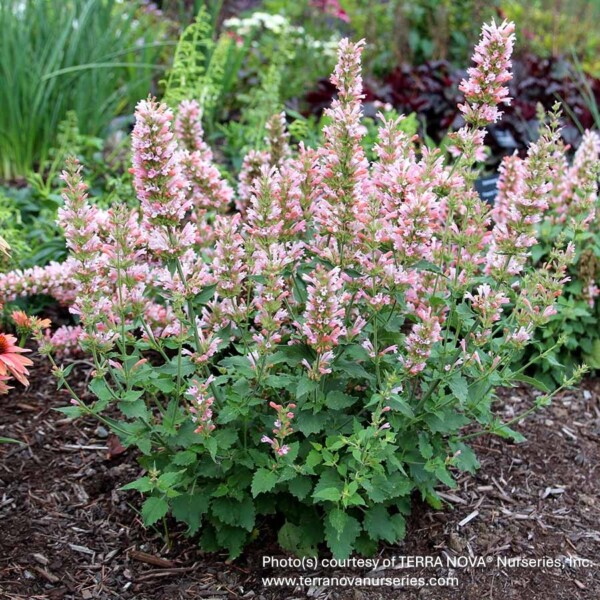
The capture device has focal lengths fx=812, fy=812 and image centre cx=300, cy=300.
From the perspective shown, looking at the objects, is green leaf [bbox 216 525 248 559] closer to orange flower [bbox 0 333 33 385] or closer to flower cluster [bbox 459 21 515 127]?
orange flower [bbox 0 333 33 385]

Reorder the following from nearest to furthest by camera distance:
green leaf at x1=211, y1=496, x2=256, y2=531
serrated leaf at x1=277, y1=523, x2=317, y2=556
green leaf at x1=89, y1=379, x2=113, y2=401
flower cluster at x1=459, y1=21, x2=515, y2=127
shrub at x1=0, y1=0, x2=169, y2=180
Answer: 1. flower cluster at x1=459, y1=21, x2=515, y2=127
2. green leaf at x1=89, y1=379, x2=113, y2=401
3. green leaf at x1=211, y1=496, x2=256, y2=531
4. serrated leaf at x1=277, y1=523, x2=317, y2=556
5. shrub at x1=0, y1=0, x2=169, y2=180

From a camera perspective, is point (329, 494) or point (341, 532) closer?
point (329, 494)

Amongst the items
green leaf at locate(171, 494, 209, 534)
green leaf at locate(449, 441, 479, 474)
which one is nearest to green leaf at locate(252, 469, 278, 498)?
green leaf at locate(171, 494, 209, 534)

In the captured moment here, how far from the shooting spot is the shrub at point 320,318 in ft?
7.20

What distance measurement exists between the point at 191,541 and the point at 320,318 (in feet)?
3.44

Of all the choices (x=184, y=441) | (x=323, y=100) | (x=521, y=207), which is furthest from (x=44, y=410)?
(x=323, y=100)

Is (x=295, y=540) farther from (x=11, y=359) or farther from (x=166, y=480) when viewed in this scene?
(x=11, y=359)

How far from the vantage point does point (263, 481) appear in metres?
2.30

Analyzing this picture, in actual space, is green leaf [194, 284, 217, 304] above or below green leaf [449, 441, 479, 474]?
above

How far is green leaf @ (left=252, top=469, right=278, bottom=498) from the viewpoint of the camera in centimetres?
227

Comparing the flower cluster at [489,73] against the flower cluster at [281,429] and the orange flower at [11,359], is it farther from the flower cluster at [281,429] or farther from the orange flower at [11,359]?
the orange flower at [11,359]

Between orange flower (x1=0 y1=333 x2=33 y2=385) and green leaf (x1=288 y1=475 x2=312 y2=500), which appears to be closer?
green leaf (x1=288 y1=475 x2=312 y2=500)

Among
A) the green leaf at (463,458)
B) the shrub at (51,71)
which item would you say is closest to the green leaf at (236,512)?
the green leaf at (463,458)

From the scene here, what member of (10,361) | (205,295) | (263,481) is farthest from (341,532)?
(10,361)
